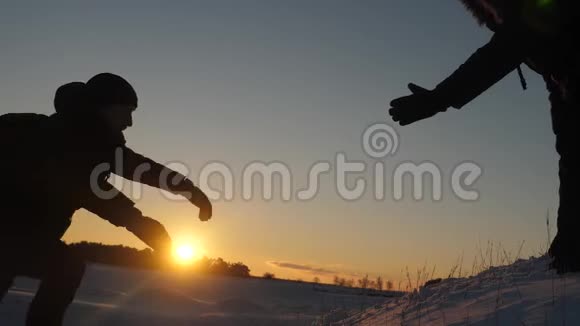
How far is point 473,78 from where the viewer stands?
3035 millimetres

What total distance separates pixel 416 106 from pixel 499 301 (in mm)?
1477

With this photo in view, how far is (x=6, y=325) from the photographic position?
9484mm

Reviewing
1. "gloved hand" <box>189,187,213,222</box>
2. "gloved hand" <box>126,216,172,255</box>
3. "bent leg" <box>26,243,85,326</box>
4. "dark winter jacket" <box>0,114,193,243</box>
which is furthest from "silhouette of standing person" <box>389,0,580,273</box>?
"bent leg" <box>26,243,85,326</box>

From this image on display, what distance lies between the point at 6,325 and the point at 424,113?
8673mm

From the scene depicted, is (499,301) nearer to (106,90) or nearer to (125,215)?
(125,215)

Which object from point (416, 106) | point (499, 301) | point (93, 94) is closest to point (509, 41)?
point (416, 106)

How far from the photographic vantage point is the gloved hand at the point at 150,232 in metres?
3.32

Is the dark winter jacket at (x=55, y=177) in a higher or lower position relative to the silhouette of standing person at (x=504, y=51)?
lower

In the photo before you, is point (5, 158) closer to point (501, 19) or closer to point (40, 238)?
point (40, 238)

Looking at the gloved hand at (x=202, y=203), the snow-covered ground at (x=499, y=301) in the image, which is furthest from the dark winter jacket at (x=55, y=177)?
the snow-covered ground at (x=499, y=301)

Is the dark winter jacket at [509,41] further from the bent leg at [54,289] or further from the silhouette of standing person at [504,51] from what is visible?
the bent leg at [54,289]

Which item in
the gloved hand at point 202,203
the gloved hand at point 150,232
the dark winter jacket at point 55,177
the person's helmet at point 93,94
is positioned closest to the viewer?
the dark winter jacket at point 55,177

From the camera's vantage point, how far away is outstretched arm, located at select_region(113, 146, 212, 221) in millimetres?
3467

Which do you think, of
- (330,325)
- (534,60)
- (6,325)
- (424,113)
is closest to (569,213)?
(534,60)
